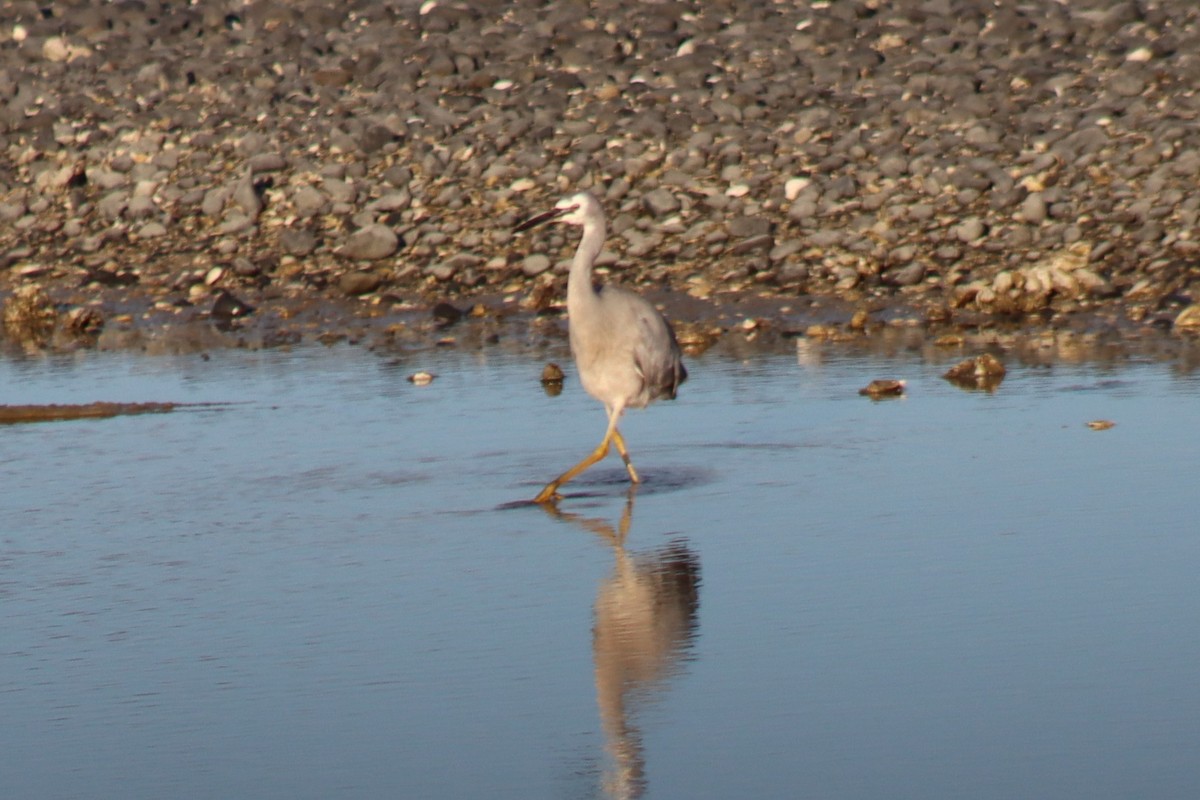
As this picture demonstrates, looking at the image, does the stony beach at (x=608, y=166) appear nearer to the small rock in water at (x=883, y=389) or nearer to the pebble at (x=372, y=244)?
the pebble at (x=372, y=244)

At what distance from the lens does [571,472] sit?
1016 centimetres

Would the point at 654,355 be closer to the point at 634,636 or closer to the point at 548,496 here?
the point at 548,496

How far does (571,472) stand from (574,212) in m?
1.49

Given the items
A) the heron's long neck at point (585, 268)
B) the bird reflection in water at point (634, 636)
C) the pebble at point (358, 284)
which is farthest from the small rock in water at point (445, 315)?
the bird reflection in water at point (634, 636)

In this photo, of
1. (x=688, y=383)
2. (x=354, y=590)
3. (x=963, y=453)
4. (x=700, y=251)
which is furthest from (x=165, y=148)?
(x=354, y=590)

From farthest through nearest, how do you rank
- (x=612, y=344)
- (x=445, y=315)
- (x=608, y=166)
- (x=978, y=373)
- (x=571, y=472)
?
1. (x=608, y=166)
2. (x=445, y=315)
3. (x=978, y=373)
4. (x=612, y=344)
5. (x=571, y=472)

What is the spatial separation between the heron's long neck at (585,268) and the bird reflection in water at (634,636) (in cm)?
172

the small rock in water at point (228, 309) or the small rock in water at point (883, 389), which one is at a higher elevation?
the small rock in water at point (228, 309)

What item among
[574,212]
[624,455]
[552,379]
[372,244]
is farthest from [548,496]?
[372,244]

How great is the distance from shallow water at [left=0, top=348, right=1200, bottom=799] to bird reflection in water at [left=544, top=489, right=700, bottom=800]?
0.02 meters

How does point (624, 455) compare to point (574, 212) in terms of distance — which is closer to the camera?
point (624, 455)

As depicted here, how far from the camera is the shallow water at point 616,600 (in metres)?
5.82

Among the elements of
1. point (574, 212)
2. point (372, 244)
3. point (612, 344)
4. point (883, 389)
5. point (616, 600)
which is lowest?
point (616, 600)

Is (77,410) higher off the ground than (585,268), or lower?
lower
